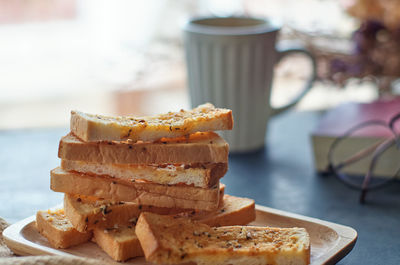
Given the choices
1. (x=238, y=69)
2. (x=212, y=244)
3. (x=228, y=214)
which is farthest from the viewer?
(x=238, y=69)

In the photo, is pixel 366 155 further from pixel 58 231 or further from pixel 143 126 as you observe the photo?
pixel 58 231

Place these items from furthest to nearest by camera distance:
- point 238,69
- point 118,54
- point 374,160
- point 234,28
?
point 118,54, point 234,28, point 238,69, point 374,160

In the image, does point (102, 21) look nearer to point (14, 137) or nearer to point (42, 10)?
point (42, 10)

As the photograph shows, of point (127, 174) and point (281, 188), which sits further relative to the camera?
point (281, 188)

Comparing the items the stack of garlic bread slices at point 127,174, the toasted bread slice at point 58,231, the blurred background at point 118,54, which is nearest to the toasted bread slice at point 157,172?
the stack of garlic bread slices at point 127,174

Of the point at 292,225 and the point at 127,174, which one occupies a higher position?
the point at 127,174

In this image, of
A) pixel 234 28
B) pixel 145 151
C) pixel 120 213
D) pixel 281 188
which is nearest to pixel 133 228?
pixel 120 213

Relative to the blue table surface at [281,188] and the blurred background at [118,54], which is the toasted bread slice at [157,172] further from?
the blurred background at [118,54]
